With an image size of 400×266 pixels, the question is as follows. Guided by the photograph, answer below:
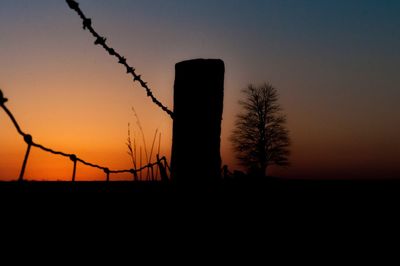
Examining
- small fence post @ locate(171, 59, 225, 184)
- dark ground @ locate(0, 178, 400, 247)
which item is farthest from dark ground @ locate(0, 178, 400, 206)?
small fence post @ locate(171, 59, 225, 184)

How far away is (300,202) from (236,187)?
0.53 m

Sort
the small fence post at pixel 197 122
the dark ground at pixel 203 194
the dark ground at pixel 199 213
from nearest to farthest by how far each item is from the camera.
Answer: the dark ground at pixel 199 213 < the dark ground at pixel 203 194 < the small fence post at pixel 197 122

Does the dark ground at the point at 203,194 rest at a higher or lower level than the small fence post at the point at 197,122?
lower

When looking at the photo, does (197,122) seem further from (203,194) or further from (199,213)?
(199,213)

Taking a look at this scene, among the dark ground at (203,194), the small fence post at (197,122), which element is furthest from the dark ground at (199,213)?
the small fence post at (197,122)

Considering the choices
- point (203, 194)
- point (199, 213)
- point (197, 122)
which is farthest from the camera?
point (197, 122)

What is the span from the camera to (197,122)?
352cm

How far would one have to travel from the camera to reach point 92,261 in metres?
2.23

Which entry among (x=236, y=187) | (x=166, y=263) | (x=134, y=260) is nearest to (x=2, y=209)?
(x=134, y=260)

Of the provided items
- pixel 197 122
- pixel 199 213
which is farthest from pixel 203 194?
pixel 197 122

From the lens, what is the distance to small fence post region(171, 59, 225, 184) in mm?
3475

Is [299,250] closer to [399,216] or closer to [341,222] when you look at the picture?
Result: [341,222]

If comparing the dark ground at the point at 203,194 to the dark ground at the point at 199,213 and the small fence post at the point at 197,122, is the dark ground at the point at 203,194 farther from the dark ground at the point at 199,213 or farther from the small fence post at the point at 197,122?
the small fence post at the point at 197,122

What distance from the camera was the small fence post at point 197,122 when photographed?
11.4ft
